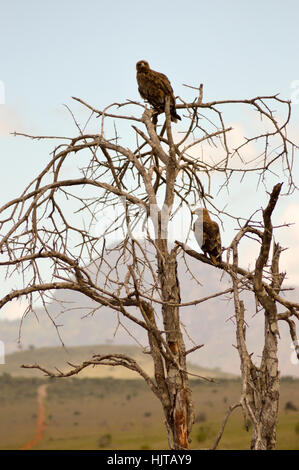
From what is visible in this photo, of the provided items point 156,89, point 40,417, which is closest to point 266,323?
point 156,89

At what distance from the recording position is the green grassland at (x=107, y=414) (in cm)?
3772

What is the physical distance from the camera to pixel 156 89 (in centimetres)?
691

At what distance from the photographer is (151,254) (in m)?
6.73

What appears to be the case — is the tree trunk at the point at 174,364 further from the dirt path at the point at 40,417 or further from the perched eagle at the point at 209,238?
the dirt path at the point at 40,417

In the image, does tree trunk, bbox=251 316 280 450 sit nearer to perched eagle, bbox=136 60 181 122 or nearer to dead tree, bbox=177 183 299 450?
dead tree, bbox=177 183 299 450

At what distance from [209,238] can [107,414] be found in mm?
40303

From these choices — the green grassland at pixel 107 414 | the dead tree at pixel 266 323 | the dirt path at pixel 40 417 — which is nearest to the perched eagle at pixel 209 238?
the dead tree at pixel 266 323

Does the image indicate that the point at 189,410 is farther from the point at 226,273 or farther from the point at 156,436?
the point at 156,436

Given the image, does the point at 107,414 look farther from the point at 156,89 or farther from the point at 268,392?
the point at 156,89

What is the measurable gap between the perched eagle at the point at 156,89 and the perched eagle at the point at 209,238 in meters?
1.20

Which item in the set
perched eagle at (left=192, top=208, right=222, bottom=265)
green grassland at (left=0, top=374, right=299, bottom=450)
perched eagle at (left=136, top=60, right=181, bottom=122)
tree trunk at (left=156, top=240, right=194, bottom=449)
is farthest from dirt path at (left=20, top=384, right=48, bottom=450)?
perched eagle at (left=136, top=60, right=181, bottom=122)

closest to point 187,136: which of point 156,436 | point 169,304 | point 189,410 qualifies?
point 169,304

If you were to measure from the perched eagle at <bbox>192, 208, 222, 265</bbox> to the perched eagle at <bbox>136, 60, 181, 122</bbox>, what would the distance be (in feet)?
3.95

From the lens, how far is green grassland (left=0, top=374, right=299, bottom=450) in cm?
3772
